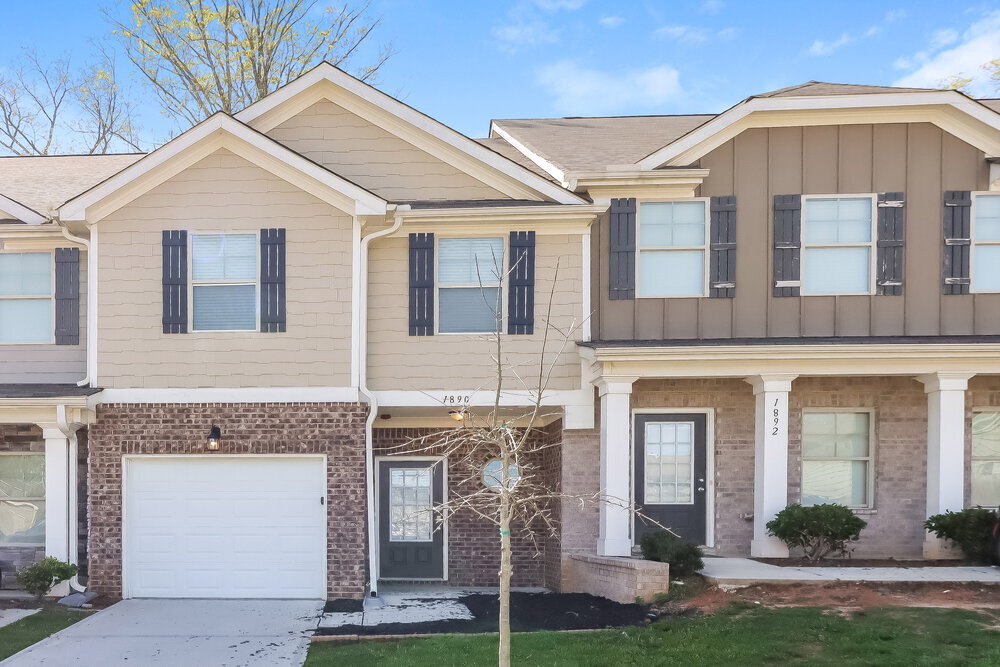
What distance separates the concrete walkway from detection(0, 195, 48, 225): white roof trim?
33.7 ft

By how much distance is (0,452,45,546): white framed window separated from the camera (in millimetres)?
9836

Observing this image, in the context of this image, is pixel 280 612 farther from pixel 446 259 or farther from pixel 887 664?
pixel 887 664

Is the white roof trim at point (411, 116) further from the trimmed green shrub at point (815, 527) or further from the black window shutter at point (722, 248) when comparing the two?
the trimmed green shrub at point (815, 527)

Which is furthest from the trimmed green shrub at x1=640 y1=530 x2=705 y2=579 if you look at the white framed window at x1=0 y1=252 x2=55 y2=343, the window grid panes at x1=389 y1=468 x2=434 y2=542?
the white framed window at x1=0 y1=252 x2=55 y2=343

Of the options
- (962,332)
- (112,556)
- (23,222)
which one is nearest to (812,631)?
(962,332)

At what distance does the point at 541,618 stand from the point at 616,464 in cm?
219

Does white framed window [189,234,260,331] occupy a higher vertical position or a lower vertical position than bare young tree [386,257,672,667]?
higher

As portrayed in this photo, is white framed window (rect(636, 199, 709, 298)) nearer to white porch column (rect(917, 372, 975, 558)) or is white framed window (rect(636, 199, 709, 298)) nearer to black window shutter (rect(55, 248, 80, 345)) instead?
white porch column (rect(917, 372, 975, 558))

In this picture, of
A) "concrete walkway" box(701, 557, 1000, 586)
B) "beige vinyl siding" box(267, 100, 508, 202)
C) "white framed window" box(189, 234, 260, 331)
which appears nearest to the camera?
"concrete walkway" box(701, 557, 1000, 586)

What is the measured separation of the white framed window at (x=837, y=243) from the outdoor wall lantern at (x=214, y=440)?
8.35m

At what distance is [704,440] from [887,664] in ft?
14.3

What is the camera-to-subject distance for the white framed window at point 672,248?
31.9ft

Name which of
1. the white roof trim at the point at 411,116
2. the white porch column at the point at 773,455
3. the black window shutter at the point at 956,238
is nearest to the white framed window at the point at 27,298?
the white roof trim at the point at 411,116

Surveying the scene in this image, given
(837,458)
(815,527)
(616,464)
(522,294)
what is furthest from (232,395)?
(837,458)
